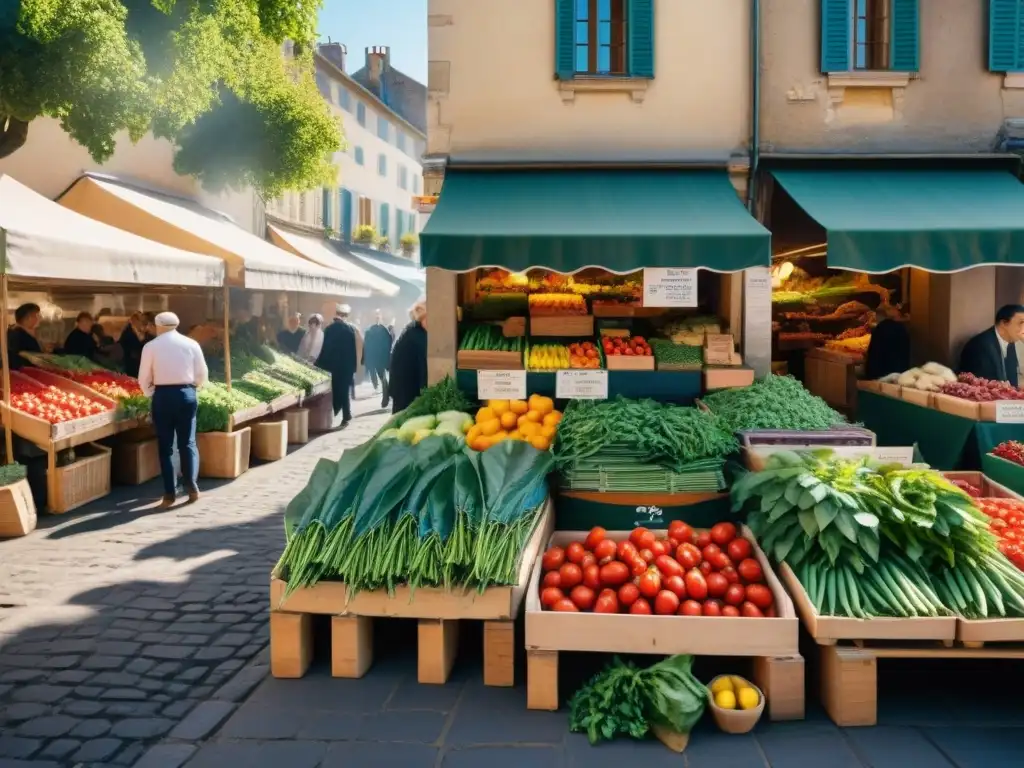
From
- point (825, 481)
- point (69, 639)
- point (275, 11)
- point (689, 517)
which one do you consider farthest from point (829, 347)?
point (69, 639)

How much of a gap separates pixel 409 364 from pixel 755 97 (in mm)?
5266

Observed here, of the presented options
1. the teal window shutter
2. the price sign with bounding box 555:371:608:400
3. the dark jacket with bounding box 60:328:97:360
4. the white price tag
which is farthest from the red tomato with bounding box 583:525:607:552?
the dark jacket with bounding box 60:328:97:360

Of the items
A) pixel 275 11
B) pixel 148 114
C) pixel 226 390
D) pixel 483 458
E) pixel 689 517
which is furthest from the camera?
pixel 275 11

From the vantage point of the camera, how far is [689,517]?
6.22 meters

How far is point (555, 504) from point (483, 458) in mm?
1188

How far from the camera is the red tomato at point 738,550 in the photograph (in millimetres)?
5152

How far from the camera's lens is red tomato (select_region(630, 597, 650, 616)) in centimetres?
457

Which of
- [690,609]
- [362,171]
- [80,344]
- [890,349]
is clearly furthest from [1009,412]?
[362,171]

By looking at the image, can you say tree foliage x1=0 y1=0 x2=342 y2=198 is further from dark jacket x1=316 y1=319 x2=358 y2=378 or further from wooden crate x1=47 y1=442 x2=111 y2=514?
dark jacket x1=316 y1=319 x2=358 y2=378

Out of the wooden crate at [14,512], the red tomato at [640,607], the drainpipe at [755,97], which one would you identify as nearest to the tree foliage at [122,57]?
the wooden crate at [14,512]

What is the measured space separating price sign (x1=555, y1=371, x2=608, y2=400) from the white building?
18.5 meters

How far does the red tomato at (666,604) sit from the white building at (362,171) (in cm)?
2143

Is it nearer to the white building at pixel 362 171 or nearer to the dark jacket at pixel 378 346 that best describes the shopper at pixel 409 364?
the dark jacket at pixel 378 346

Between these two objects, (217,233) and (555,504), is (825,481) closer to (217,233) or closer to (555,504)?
(555,504)
